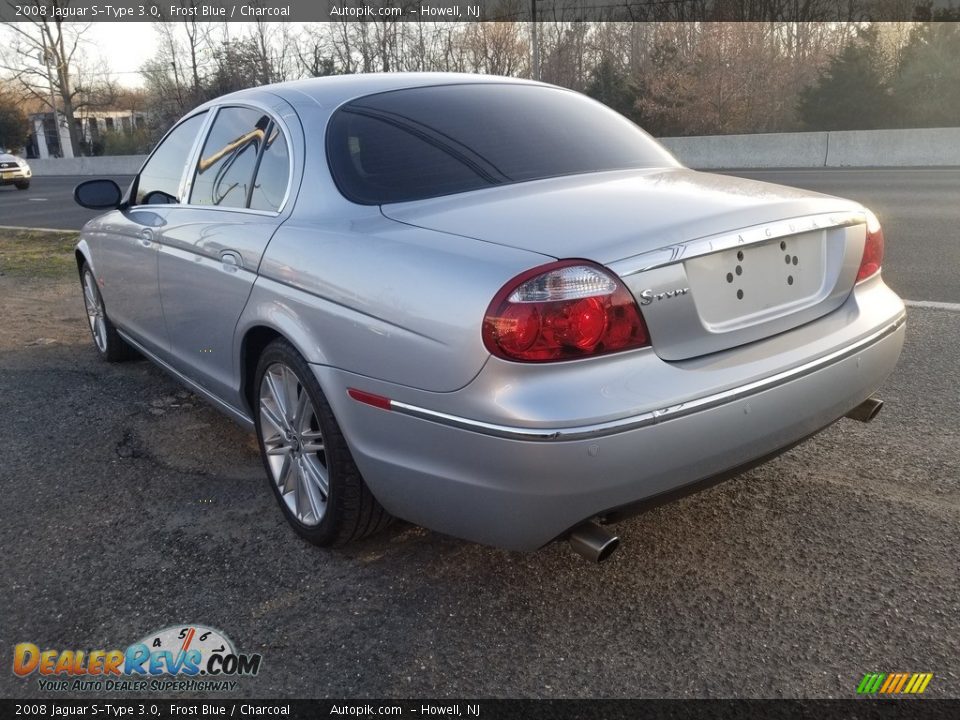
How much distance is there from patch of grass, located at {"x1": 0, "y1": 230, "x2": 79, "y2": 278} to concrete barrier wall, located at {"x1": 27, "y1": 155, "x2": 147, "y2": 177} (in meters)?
27.4

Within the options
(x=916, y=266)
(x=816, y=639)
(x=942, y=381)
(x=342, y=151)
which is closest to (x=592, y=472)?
(x=816, y=639)

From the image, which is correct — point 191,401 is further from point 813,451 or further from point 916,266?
point 916,266

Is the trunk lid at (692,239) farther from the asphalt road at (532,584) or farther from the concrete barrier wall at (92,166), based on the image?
the concrete barrier wall at (92,166)

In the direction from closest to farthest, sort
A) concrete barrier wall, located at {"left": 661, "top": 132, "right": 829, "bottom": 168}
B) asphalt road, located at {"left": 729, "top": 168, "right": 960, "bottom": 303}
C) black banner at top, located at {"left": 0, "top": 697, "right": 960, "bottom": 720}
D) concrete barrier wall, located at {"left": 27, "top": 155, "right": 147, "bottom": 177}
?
black banner at top, located at {"left": 0, "top": 697, "right": 960, "bottom": 720} → asphalt road, located at {"left": 729, "top": 168, "right": 960, "bottom": 303} → concrete barrier wall, located at {"left": 661, "top": 132, "right": 829, "bottom": 168} → concrete barrier wall, located at {"left": 27, "top": 155, "right": 147, "bottom": 177}

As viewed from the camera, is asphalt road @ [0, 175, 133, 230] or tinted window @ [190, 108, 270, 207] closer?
tinted window @ [190, 108, 270, 207]

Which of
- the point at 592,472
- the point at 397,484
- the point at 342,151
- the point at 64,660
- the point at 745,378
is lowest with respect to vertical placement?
the point at 64,660

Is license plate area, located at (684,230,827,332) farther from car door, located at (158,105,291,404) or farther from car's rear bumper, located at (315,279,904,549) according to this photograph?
car door, located at (158,105,291,404)

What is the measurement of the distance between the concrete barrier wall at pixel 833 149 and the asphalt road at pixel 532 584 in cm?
1946

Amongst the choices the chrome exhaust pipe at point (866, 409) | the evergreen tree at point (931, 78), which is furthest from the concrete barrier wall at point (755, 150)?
the chrome exhaust pipe at point (866, 409)

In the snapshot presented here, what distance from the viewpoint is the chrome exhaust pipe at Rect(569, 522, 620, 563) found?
2.25 metres

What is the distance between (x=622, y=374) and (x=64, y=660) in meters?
1.80

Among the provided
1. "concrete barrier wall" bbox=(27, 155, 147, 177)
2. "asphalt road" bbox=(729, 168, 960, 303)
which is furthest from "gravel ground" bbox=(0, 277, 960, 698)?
"concrete barrier wall" bbox=(27, 155, 147, 177)

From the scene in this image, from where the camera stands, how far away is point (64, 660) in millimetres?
2455

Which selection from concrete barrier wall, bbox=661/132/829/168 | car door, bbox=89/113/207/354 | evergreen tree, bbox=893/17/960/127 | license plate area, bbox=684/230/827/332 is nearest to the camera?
license plate area, bbox=684/230/827/332
